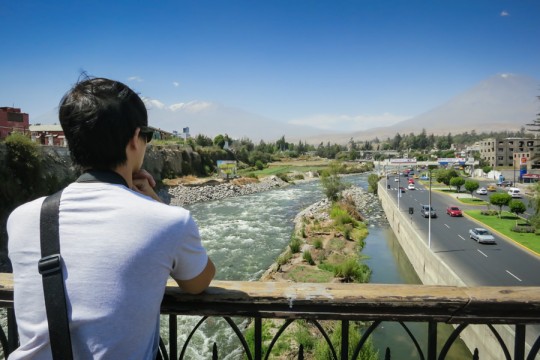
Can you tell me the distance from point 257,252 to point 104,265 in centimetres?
2246

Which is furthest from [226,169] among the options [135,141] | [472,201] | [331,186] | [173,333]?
[135,141]

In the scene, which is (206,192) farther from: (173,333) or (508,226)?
(173,333)

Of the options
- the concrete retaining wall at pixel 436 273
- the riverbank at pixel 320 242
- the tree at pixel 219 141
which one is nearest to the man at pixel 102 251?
the concrete retaining wall at pixel 436 273

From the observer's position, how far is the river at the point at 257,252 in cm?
1264

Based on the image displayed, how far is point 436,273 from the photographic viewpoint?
16.2 meters

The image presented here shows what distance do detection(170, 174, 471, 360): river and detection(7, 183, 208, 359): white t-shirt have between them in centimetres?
1122

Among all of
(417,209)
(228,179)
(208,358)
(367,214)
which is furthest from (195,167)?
(208,358)

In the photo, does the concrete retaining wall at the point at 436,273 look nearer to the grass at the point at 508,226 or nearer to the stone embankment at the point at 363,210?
the stone embankment at the point at 363,210

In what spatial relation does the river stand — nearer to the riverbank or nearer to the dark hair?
the riverbank

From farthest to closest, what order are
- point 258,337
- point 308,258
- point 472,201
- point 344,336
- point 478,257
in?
point 472,201 → point 308,258 → point 478,257 → point 258,337 → point 344,336

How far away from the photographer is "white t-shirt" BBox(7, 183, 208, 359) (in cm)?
121

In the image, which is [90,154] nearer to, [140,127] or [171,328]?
[140,127]

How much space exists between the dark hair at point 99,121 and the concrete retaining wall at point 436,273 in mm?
6724

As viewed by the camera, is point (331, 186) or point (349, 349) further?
point (331, 186)
